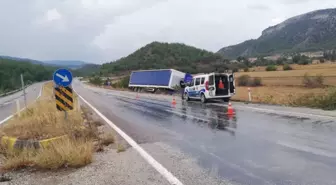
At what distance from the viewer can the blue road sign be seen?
11.7 meters

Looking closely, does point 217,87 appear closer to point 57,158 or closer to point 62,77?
point 62,77

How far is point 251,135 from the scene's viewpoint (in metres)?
9.79

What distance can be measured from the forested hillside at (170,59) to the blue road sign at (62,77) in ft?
253

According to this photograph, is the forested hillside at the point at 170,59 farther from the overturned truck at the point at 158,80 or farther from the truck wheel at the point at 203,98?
the truck wheel at the point at 203,98

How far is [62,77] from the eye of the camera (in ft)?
38.9

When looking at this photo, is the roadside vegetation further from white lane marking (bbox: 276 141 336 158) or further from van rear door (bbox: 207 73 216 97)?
van rear door (bbox: 207 73 216 97)

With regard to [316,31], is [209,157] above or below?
below

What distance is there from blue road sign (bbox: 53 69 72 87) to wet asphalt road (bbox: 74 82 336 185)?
2.62m

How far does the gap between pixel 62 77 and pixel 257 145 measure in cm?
697

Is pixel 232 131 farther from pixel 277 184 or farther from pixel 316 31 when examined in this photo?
pixel 316 31

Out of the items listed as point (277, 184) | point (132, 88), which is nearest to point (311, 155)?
point (277, 184)

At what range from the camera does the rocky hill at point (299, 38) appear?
135625mm

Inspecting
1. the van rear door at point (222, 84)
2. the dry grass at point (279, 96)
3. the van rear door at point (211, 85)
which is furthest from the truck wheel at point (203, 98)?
the dry grass at point (279, 96)

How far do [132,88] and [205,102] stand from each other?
3235cm
